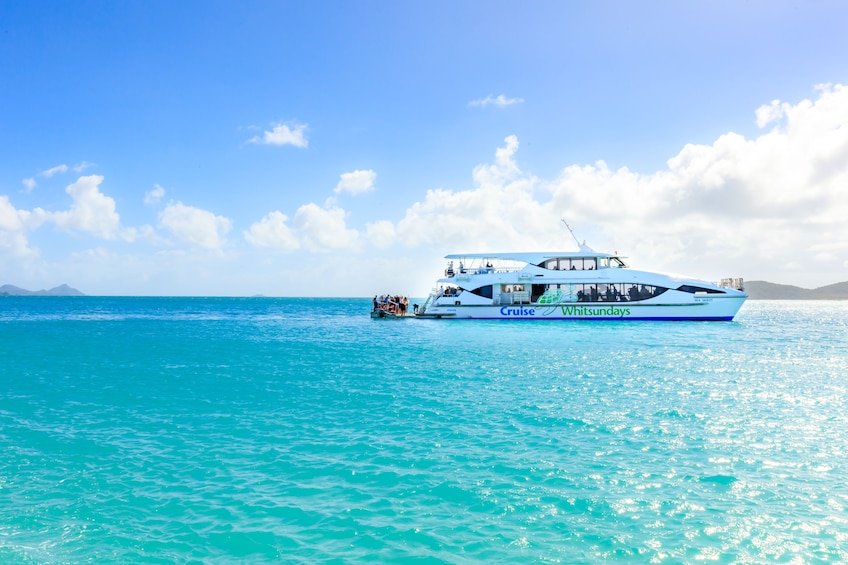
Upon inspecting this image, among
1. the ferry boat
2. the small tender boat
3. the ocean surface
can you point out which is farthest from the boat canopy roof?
the ocean surface

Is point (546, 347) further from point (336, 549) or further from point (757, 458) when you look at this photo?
point (336, 549)

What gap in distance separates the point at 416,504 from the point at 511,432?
430 cm

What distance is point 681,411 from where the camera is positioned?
1348 centimetres

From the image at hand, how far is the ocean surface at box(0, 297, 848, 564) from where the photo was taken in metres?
6.72

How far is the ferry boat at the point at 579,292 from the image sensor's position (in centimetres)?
4578

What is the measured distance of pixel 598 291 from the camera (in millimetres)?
47438

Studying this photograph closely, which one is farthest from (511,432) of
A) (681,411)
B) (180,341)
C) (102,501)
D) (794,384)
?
(180,341)

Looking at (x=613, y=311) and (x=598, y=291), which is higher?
(x=598, y=291)

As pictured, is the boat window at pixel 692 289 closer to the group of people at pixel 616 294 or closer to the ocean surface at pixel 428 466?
the group of people at pixel 616 294

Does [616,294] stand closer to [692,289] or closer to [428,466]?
[692,289]

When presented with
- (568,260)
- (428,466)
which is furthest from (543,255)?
(428,466)

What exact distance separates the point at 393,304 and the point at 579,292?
20.5 meters

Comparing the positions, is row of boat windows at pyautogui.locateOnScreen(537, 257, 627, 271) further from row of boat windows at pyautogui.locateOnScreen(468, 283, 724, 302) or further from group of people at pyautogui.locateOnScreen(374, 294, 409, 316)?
group of people at pyautogui.locateOnScreen(374, 294, 409, 316)

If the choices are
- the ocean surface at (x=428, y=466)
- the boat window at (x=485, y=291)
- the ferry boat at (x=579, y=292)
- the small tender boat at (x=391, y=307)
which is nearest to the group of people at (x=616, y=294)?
the ferry boat at (x=579, y=292)
